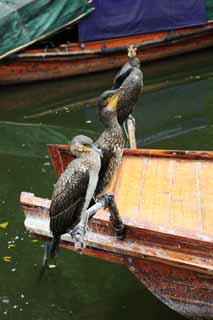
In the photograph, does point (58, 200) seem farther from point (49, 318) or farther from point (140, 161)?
point (140, 161)

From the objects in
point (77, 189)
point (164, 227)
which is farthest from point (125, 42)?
point (77, 189)

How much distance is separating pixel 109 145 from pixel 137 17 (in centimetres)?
659

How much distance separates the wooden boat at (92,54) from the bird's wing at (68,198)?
610 centimetres

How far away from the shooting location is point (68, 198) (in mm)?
2959

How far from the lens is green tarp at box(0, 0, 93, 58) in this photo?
855 cm

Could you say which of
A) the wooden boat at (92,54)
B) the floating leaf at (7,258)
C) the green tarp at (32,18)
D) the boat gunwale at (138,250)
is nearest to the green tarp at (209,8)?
the wooden boat at (92,54)

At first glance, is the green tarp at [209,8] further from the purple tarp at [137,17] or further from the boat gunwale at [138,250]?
the boat gunwale at [138,250]

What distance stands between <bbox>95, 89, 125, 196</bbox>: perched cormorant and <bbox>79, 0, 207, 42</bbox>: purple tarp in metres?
5.90

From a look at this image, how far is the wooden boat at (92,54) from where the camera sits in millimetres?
8930

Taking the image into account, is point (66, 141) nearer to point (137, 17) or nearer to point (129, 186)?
point (129, 186)

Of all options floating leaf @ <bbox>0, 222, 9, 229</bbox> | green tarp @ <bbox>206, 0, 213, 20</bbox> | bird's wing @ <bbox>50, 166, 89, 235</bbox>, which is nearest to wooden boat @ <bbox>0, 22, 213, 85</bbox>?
green tarp @ <bbox>206, 0, 213, 20</bbox>

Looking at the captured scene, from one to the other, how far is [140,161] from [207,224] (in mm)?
1228

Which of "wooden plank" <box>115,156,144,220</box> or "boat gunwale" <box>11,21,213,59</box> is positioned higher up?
"boat gunwale" <box>11,21,213,59</box>

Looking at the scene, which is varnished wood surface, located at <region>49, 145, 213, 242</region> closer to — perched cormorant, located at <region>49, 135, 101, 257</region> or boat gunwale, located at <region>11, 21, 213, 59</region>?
perched cormorant, located at <region>49, 135, 101, 257</region>
